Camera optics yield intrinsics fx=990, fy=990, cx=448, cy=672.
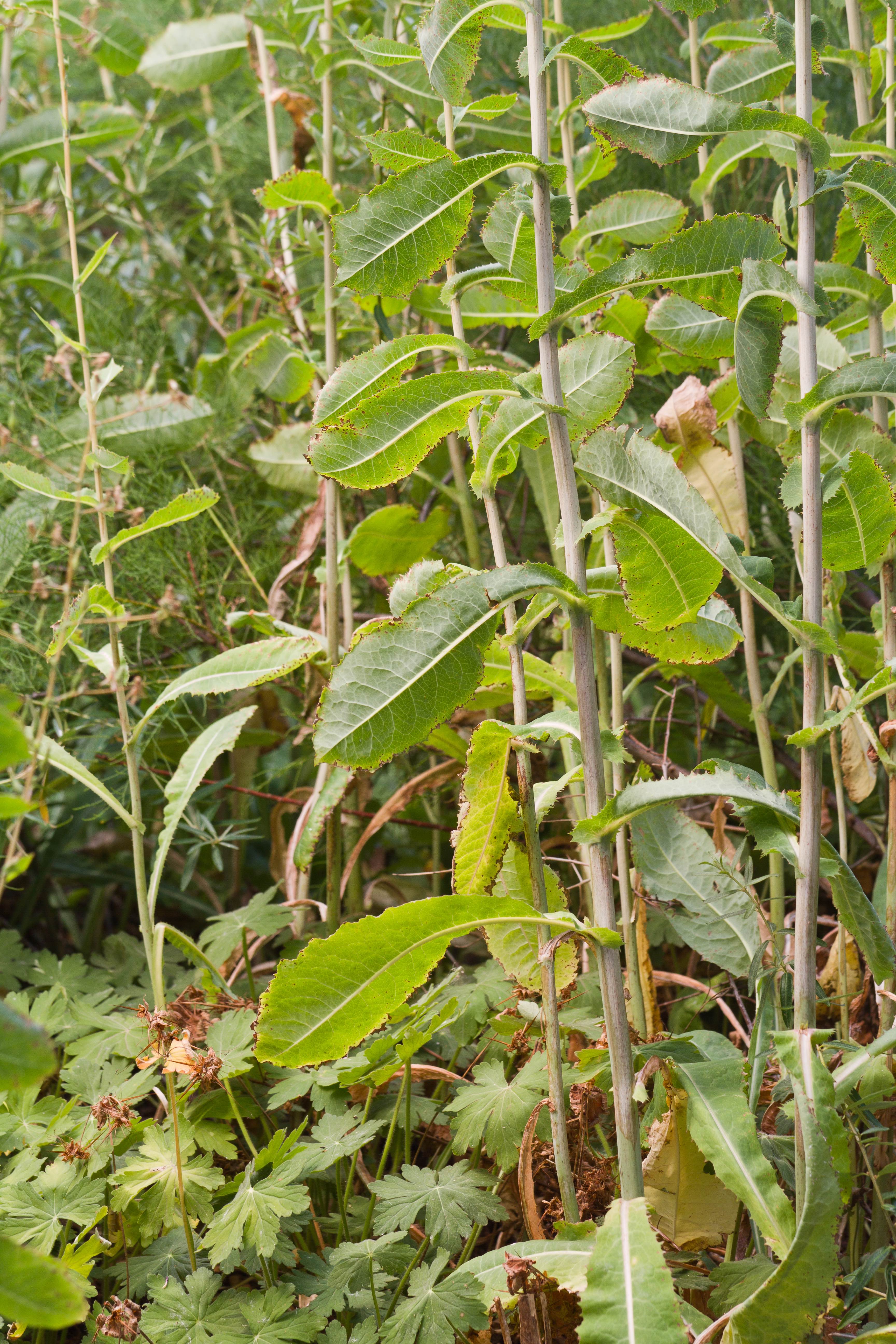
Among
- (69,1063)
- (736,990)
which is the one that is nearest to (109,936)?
(69,1063)

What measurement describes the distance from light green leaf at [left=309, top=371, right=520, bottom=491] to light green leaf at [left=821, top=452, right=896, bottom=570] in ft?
0.66

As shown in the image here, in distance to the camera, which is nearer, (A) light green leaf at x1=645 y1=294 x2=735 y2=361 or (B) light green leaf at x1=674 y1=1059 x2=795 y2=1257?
(B) light green leaf at x1=674 y1=1059 x2=795 y2=1257

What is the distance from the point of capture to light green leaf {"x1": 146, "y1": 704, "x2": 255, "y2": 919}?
2.64 ft

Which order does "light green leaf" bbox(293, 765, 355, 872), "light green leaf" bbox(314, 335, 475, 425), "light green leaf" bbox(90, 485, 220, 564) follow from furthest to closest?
"light green leaf" bbox(293, 765, 355, 872)
"light green leaf" bbox(90, 485, 220, 564)
"light green leaf" bbox(314, 335, 475, 425)

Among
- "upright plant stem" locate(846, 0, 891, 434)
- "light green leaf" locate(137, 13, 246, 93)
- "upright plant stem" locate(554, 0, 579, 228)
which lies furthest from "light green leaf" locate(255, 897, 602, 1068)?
"light green leaf" locate(137, 13, 246, 93)

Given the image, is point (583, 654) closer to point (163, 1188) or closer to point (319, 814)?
point (319, 814)

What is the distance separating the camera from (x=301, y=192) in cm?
92

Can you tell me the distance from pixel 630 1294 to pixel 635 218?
0.75 meters

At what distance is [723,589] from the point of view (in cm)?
108

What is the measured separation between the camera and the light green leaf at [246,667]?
80cm

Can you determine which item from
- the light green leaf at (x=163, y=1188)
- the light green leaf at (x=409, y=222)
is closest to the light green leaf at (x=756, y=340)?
the light green leaf at (x=409, y=222)

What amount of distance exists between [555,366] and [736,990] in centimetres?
51

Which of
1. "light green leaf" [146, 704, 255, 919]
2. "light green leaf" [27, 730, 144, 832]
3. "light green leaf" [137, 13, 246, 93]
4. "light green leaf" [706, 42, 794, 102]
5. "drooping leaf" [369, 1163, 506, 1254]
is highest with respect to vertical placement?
"light green leaf" [137, 13, 246, 93]

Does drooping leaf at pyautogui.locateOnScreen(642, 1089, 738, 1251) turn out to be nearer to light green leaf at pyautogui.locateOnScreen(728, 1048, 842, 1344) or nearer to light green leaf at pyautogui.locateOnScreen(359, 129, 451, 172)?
light green leaf at pyautogui.locateOnScreen(728, 1048, 842, 1344)
